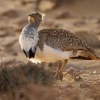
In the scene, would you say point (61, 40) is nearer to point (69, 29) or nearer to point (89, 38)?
point (89, 38)

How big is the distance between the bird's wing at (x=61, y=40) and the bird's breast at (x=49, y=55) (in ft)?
0.33

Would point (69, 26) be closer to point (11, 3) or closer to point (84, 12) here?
point (84, 12)

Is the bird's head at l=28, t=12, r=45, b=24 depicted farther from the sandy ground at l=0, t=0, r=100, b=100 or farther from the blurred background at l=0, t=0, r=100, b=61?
the blurred background at l=0, t=0, r=100, b=61

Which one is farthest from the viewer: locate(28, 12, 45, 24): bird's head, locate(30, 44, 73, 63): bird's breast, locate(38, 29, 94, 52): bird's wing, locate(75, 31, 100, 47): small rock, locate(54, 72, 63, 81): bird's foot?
locate(75, 31, 100, 47): small rock

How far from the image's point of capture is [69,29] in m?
19.3

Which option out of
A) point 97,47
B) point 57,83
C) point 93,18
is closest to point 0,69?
point 57,83

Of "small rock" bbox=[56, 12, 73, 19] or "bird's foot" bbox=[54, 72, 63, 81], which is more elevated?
"small rock" bbox=[56, 12, 73, 19]

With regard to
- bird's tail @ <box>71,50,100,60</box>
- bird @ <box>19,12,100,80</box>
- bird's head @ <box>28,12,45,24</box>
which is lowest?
bird's tail @ <box>71,50,100,60</box>

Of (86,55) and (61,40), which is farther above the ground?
(61,40)

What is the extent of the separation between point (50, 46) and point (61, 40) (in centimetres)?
34

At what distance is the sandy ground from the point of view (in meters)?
10.0

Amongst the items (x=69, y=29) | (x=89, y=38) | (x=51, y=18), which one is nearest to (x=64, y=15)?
(x=51, y=18)

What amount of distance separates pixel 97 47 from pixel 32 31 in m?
4.94

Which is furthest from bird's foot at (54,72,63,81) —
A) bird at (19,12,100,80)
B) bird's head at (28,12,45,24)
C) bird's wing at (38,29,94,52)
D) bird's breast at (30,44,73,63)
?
bird's head at (28,12,45,24)
